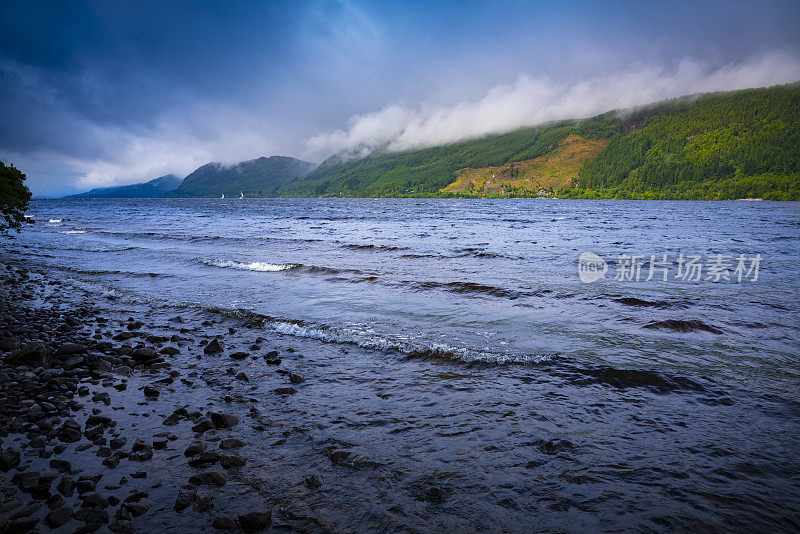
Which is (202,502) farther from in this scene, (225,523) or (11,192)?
(11,192)

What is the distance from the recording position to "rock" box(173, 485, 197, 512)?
4242 millimetres

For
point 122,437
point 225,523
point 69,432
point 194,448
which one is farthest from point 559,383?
point 69,432

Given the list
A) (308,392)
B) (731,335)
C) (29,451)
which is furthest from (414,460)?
(731,335)

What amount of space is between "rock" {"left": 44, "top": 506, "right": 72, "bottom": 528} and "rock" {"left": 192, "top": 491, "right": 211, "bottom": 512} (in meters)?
1.21

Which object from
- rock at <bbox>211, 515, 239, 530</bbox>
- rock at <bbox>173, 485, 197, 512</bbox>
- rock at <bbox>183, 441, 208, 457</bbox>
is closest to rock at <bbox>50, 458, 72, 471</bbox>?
rock at <bbox>183, 441, 208, 457</bbox>

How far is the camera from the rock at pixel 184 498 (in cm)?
424

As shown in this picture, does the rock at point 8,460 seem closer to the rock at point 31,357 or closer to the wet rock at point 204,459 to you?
the wet rock at point 204,459

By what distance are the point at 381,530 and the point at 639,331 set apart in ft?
29.8

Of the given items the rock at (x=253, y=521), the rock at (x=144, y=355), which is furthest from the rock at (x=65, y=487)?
the rock at (x=144, y=355)

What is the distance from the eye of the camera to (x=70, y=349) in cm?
875

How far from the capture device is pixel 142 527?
13.1ft

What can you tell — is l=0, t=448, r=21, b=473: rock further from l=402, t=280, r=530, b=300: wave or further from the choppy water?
l=402, t=280, r=530, b=300: wave

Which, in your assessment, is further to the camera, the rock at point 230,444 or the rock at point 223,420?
the rock at point 223,420

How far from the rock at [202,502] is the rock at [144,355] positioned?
5.33 metres
